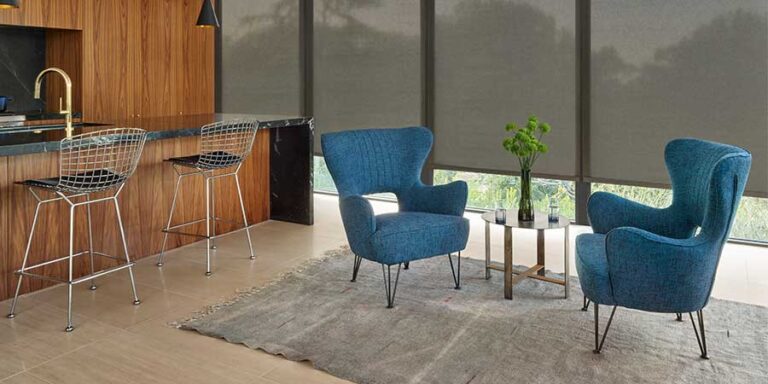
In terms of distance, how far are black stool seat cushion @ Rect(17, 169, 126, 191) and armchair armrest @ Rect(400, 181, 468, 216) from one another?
1783mm

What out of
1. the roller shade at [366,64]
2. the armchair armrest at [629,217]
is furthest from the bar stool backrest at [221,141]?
the armchair armrest at [629,217]

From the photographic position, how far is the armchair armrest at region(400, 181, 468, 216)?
423cm

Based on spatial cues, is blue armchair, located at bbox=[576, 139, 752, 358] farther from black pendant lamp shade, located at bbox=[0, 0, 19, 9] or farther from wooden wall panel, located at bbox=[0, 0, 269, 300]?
black pendant lamp shade, located at bbox=[0, 0, 19, 9]

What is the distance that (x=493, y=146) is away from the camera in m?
5.84

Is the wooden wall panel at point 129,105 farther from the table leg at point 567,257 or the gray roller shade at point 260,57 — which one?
the table leg at point 567,257

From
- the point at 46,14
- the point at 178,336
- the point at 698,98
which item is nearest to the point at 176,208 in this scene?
the point at 178,336

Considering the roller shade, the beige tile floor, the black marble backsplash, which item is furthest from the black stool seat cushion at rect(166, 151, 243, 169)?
the black marble backsplash

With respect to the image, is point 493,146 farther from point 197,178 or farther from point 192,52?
point 192,52

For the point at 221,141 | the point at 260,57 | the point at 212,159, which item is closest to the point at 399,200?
the point at 212,159

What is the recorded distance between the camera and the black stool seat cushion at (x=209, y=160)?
14.8ft

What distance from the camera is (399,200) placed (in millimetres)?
4504

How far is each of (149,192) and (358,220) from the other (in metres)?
1.81

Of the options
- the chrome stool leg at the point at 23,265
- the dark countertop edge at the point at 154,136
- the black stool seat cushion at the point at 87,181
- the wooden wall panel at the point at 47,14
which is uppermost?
the wooden wall panel at the point at 47,14

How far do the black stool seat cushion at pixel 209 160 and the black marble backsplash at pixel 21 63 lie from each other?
2.67 metres
